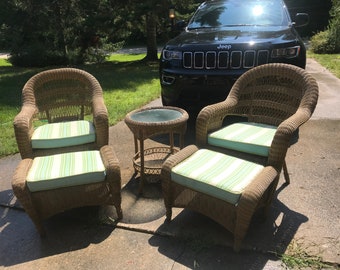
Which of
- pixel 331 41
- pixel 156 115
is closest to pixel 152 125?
pixel 156 115

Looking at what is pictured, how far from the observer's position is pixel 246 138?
297cm

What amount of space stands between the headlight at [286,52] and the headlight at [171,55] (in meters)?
1.27

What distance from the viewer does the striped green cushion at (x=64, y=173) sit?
2520 mm

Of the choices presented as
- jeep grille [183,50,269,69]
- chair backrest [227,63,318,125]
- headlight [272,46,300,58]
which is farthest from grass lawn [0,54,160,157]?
headlight [272,46,300,58]

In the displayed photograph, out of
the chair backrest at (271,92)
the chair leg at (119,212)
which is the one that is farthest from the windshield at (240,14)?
the chair leg at (119,212)

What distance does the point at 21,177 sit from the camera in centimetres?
255

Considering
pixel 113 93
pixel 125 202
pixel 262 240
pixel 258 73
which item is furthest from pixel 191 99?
pixel 113 93

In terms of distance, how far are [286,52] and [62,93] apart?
9.37 feet

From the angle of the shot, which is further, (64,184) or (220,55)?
(220,55)

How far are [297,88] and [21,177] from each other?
2642mm

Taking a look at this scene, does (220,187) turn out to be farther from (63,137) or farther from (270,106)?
(63,137)

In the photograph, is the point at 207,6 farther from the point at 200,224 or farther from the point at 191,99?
the point at 200,224

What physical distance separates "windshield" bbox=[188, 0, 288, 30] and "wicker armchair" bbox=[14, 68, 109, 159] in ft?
8.38

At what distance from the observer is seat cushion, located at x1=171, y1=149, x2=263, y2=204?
2314 millimetres
